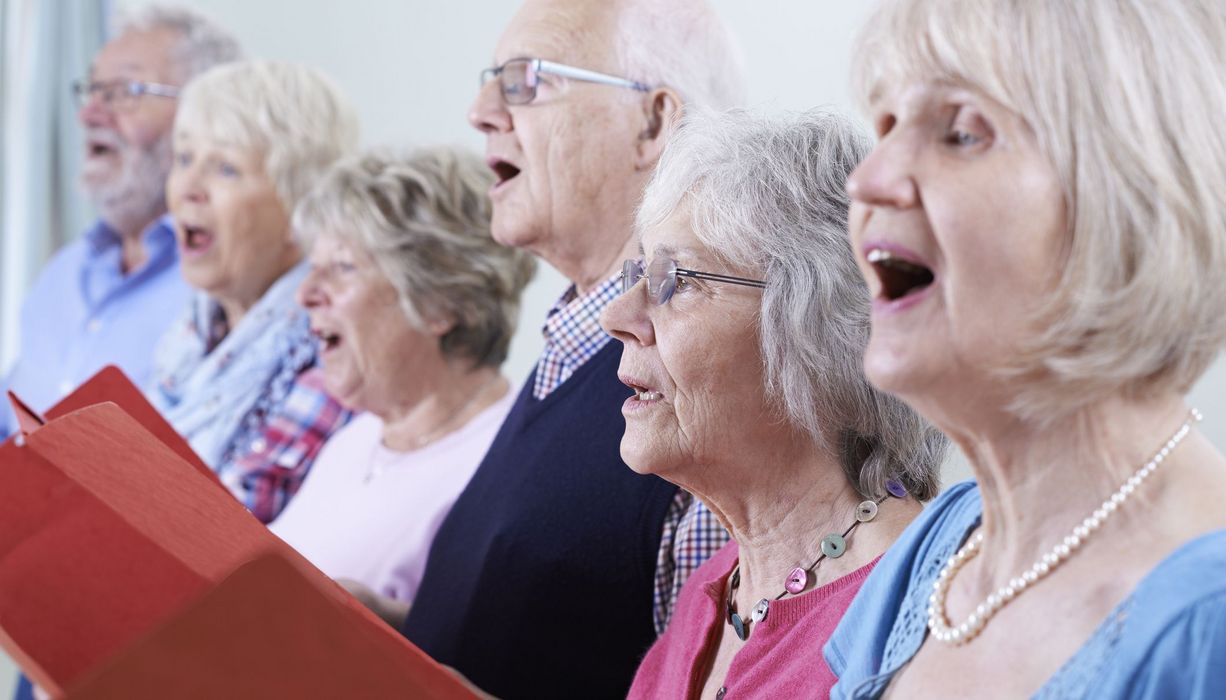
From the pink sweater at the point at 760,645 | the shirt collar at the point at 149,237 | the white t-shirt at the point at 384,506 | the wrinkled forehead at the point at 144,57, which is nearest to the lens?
the pink sweater at the point at 760,645

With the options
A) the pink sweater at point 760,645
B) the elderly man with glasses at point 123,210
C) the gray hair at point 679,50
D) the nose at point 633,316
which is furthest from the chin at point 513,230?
the elderly man with glasses at point 123,210

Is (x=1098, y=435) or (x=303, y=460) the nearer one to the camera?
(x=1098, y=435)

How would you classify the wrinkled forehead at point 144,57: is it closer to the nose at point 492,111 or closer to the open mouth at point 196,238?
the open mouth at point 196,238

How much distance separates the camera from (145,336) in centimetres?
311

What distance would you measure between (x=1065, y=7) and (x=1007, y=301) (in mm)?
169

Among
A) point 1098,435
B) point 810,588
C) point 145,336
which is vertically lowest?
point 145,336

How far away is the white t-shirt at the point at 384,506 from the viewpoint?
198 centimetres

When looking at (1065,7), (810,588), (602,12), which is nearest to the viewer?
(1065,7)

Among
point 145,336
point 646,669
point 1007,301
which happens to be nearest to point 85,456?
point 646,669

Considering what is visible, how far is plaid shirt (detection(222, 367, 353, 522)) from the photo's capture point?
99.0 inches

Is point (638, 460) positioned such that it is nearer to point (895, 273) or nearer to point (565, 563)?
point (565, 563)

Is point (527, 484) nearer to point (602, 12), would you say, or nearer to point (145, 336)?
point (602, 12)

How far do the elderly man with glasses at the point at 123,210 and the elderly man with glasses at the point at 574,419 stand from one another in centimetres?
165

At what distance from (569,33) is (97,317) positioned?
6.28 ft
